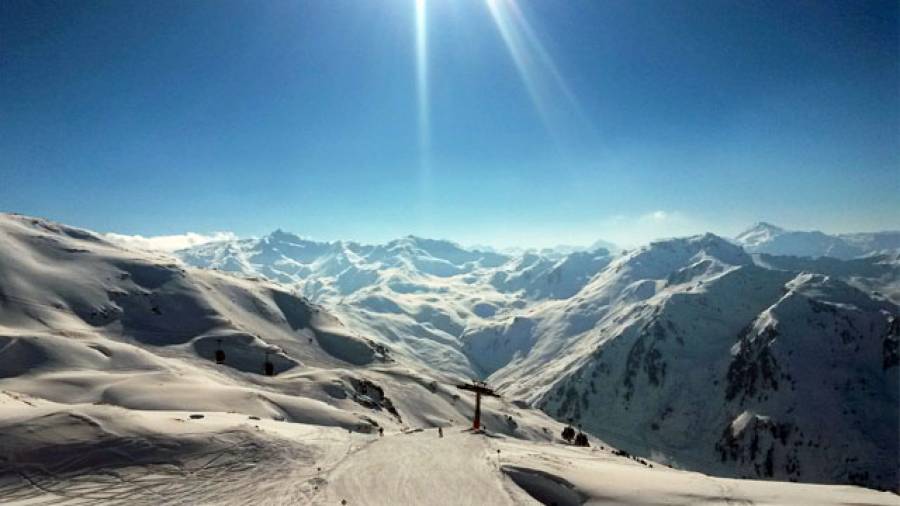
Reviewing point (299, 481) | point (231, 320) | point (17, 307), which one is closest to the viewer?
point (299, 481)

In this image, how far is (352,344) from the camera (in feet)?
543

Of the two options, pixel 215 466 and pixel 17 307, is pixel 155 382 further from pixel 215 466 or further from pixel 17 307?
pixel 17 307

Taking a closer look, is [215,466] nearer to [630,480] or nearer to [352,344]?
[630,480]

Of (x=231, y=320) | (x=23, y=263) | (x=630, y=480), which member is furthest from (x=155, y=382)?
(x=23, y=263)

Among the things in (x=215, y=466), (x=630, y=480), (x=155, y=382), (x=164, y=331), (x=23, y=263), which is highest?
(x=23, y=263)

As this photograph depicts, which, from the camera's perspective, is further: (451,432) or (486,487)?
(451,432)

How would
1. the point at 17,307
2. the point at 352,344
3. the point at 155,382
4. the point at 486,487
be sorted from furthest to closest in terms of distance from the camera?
1. the point at 352,344
2. the point at 17,307
3. the point at 155,382
4. the point at 486,487

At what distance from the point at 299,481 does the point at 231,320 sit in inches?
4741

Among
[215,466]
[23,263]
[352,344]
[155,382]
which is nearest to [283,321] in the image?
[352,344]

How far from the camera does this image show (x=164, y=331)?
118 meters

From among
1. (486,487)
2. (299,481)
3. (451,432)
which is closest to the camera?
(299,481)

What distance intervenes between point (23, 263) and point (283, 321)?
68038 millimetres

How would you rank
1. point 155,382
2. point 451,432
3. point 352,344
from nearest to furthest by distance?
point 451,432 < point 155,382 < point 352,344

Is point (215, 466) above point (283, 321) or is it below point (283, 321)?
below
